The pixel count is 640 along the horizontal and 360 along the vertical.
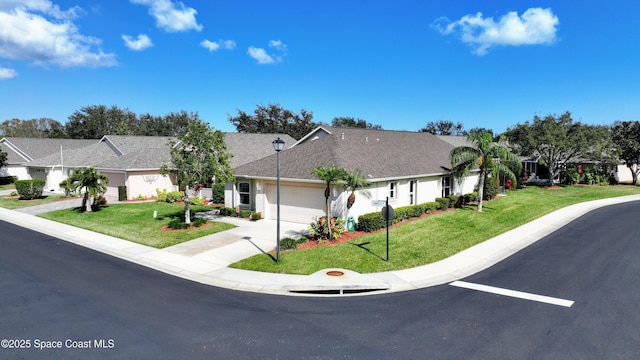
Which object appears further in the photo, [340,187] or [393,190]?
[393,190]

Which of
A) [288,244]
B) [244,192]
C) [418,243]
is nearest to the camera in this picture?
[288,244]

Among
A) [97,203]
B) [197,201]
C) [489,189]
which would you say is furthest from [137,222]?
[489,189]

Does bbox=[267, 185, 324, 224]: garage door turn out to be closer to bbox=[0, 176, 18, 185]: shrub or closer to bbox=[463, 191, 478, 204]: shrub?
bbox=[463, 191, 478, 204]: shrub

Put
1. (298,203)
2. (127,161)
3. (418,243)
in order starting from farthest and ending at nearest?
(127,161) → (298,203) → (418,243)

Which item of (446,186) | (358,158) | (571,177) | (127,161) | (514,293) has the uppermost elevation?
(127,161)

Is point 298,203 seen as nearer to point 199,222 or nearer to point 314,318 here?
point 199,222

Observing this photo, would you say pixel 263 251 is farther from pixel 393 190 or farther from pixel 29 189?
pixel 29 189

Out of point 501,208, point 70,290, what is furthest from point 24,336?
point 501,208

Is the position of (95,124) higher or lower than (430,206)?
higher
